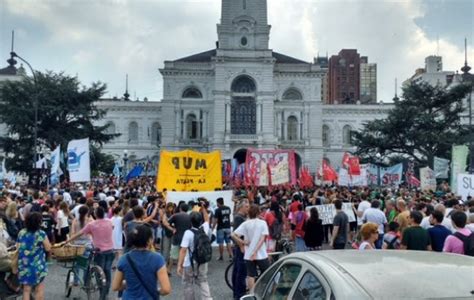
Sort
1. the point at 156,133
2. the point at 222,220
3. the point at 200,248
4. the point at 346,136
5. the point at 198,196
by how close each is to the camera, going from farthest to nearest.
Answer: the point at 346,136
the point at 156,133
the point at 198,196
the point at 222,220
the point at 200,248

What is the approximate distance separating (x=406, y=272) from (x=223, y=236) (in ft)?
34.8

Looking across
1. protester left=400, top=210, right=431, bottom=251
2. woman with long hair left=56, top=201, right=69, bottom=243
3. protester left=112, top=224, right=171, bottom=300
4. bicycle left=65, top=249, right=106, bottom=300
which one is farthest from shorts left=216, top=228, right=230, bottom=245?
protester left=112, top=224, right=171, bottom=300

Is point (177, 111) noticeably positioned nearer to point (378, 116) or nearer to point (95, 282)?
point (378, 116)

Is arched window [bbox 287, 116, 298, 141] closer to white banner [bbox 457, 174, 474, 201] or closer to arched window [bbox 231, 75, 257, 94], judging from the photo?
arched window [bbox 231, 75, 257, 94]

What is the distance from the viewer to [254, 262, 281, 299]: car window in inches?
187

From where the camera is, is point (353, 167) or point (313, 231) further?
point (353, 167)

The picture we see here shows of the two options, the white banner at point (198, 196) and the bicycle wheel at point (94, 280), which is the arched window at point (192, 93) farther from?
the bicycle wheel at point (94, 280)

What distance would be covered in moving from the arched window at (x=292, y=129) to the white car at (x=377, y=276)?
60.0 m

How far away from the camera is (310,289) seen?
364cm

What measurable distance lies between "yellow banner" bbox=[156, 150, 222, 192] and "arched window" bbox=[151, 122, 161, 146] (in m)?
52.2

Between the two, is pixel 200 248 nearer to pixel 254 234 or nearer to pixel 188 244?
pixel 188 244

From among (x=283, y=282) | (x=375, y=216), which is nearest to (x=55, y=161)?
(x=375, y=216)

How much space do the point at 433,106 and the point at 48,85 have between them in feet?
108

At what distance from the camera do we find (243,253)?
28.5 feet
